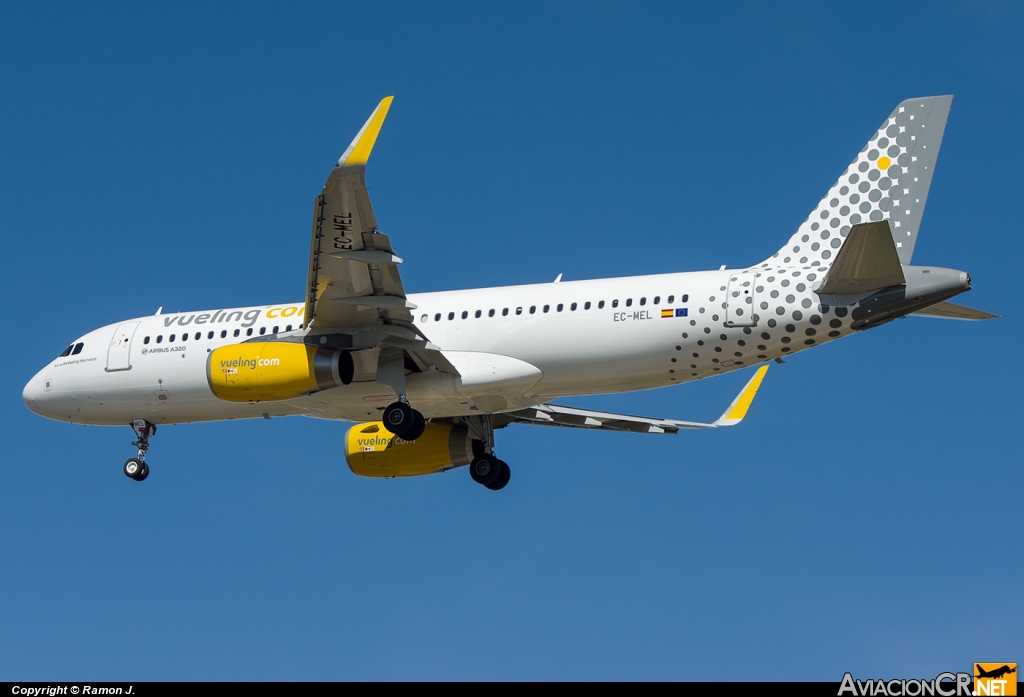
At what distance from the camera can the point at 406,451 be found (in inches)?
1206

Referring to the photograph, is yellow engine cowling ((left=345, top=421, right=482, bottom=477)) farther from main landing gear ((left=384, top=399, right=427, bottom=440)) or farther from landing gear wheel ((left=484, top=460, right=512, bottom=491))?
main landing gear ((left=384, top=399, right=427, bottom=440))

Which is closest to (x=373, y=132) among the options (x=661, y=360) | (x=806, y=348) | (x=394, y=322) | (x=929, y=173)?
(x=394, y=322)

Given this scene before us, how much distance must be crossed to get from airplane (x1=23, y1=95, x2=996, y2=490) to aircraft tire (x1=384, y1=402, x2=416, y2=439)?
0.15 feet

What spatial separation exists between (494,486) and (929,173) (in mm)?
11861

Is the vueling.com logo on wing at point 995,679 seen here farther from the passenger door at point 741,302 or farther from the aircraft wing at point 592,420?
the aircraft wing at point 592,420

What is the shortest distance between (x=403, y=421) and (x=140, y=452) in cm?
742

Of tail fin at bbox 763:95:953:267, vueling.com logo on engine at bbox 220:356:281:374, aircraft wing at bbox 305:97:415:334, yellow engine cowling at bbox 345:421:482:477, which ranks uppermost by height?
tail fin at bbox 763:95:953:267

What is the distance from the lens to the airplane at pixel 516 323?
2331 centimetres

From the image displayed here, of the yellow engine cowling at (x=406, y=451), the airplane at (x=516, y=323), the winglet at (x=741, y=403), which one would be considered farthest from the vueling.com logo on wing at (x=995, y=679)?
the yellow engine cowling at (x=406, y=451)

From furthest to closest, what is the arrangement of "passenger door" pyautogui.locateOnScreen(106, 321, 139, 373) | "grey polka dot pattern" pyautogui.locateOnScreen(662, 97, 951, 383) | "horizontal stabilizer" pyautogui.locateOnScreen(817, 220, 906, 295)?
"passenger door" pyautogui.locateOnScreen(106, 321, 139, 373) → "grey polka dot pattern" pyautogui.locateOnScreen(662, 97, 951, 383) → "horizontal stabilizer" pyautogui.locateOnScreen(817, 220, 906, 295)

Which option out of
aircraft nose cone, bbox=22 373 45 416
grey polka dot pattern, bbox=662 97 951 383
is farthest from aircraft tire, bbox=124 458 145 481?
grey polka dot pattern, bbox=662 97 951 383

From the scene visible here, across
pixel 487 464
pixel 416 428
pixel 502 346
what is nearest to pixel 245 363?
pixel 416 428

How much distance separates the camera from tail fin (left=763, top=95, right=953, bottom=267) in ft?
81.0

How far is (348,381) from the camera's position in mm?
25984
